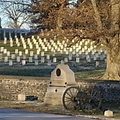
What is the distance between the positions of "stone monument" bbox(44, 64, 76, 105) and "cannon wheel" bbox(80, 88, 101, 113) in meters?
1.20

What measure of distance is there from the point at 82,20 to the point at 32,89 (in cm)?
431

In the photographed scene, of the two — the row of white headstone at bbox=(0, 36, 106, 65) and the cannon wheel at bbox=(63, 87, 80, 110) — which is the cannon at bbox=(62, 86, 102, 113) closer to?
the cannon wheel at bbox=(63, 87, 80, 110)

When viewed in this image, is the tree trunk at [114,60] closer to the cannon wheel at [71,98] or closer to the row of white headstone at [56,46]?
the cannon wheel at [71,98]

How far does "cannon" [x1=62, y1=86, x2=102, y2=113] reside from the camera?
20.0 metres

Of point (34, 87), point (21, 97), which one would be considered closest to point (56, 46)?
point (34, 87)

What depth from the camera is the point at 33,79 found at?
86.8 feet

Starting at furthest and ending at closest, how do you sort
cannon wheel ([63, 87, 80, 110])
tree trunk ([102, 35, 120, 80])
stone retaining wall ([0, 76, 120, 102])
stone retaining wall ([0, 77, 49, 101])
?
tree trunk ([102, 35, 120, 80]) → stone retaining wall ([0, 77, 49, 101]) → stone retaining wall ([0, 76, 120, 102]) → cannon wheel ([63, 87, 80, 110])

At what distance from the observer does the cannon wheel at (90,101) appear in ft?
65.5

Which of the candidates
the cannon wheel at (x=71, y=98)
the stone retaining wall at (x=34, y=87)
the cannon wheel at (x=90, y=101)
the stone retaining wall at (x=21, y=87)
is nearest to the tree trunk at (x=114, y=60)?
the stone retaining wall at (x=34, y=87)

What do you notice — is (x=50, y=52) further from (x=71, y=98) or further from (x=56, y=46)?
(x=71, y=98)

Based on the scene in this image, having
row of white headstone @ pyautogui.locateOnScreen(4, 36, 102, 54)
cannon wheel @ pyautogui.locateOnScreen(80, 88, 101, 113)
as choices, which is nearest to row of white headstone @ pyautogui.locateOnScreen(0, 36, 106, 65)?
row of white headstone @ pyautogui.locateOnScreen(4, 36, 102, 54)

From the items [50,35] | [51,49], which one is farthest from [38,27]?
[50,35]

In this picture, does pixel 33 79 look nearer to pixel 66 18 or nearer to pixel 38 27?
pixel 66 18

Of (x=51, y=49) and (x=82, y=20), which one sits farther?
(x=51, y=49)
